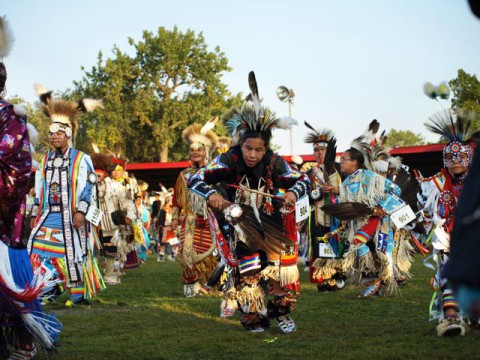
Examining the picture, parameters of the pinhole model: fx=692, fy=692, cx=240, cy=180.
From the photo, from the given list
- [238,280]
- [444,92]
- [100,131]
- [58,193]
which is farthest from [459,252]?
[100,131]

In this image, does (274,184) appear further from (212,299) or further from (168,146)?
(168,146)

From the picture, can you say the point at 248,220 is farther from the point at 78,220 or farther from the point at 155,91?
the point at 155,91

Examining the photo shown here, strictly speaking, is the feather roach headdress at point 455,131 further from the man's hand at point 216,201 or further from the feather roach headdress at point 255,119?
the man's hand at point 216,201

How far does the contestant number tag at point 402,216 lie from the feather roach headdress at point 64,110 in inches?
135

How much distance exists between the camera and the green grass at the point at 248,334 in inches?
175

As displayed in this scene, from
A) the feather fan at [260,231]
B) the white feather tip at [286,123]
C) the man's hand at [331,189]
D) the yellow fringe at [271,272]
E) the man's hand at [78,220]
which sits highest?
the white feather tip at [286,123]

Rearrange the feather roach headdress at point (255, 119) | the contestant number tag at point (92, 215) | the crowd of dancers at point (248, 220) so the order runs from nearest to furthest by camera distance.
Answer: the crowd of dancers at point (248, 220) → the feather roach headdress at point (255, 119) → the contestant number tag at point (92, 215)

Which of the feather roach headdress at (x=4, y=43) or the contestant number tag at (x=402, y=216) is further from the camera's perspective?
the contestant number tag at (x=402, y=216)

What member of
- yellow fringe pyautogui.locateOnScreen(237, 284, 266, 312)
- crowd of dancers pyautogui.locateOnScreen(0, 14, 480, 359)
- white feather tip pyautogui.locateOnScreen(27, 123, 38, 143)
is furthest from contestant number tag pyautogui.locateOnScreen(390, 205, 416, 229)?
white feather tip pyautogui.locateOnScreen(27, 123, 38, 143)

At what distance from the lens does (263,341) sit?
4.93 m

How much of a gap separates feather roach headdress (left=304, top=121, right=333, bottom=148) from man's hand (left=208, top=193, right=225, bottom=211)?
4.49 meters

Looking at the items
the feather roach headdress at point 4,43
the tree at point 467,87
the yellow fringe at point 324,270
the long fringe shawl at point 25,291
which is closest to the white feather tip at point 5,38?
the feather roach headdress at point 4,43

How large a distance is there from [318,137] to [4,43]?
18.9 feet

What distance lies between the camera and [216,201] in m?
5.08
